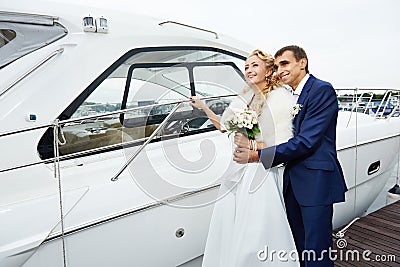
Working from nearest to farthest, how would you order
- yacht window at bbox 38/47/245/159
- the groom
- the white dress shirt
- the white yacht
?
the white yacht, the groom, the white dress shirt, yacht window at bbox 38/47/245/159

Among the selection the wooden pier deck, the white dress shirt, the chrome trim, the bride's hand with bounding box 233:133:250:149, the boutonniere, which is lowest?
the wooden pier deck

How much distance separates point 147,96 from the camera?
2223mm

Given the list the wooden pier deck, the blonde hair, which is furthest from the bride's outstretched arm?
the wooden pier deck

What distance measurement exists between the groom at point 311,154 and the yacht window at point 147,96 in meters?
0.66

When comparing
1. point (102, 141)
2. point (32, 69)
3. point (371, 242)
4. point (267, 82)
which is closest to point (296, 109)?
point (267, 82)

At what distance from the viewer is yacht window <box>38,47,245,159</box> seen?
73.4 inches

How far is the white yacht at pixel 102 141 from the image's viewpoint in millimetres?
1441

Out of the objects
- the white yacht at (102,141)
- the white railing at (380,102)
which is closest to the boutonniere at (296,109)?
the white yacht at (102,141)

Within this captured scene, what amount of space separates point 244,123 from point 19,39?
139cm

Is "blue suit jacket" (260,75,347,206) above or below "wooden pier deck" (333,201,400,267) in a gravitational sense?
above

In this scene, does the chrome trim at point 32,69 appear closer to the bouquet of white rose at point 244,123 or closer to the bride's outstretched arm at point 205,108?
the bride's outstretched arm at point 205,108

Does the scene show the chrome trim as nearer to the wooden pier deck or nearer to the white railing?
the wooden pier deck

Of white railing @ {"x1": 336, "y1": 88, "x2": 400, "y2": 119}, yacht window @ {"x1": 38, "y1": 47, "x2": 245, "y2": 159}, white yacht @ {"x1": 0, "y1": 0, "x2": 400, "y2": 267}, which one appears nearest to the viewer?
white yacht @ {"x1": 0, "y1": 0, "x2": 400, "y2": 267}

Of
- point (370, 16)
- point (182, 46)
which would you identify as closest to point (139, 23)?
point (182, 46)
